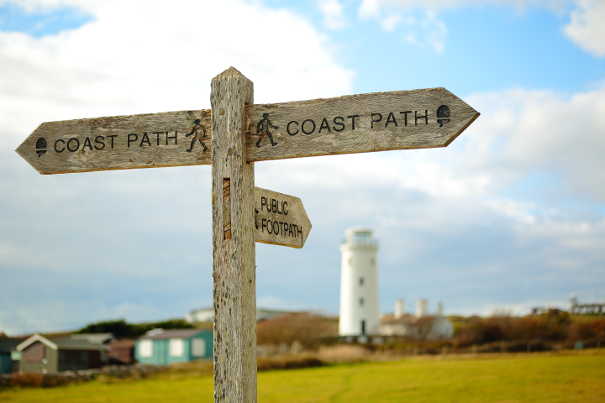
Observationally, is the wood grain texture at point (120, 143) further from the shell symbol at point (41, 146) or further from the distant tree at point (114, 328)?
the distant tree at point (114, 328)

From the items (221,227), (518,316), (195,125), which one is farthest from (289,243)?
(518,316)

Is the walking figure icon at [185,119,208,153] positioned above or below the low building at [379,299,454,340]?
above

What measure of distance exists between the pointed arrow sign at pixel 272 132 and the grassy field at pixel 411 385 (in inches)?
702

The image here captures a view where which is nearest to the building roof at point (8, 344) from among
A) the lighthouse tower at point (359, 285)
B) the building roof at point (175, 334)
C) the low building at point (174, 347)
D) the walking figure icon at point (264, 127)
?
the low building at point (174, 347)

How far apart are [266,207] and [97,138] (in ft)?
4.26

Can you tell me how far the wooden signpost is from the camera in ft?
13.1

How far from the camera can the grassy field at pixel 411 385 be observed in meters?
22.1

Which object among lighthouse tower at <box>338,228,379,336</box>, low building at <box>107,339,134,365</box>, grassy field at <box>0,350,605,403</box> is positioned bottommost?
low building at <box>107,339,134,365</box>

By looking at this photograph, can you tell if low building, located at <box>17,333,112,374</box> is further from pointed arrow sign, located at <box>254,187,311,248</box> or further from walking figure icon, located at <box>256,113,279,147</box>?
walking figure icon, located at <box>256,113,279,147</box>

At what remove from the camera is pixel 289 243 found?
4.75 metres

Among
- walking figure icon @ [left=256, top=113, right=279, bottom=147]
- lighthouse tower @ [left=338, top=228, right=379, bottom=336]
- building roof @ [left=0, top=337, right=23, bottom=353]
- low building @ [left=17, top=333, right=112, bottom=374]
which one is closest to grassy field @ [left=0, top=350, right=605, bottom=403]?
low building @ [left=17, top=333, right=112, bottom=374]

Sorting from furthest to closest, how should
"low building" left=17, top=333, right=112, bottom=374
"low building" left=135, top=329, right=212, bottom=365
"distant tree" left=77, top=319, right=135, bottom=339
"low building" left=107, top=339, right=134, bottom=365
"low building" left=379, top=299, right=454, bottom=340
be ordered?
"distant tree" left=77, top=319, right=135, bottom=339, "low building" left=379, top=299, right=454, bottom=340, "low building" left=107, top=339, right=134, bottom=365, "low building" left=135, top=329, right=212, bottom=365, "low building" left=17, top=333, right=112, bottom=374

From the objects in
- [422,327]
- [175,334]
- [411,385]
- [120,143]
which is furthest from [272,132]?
[422,327]

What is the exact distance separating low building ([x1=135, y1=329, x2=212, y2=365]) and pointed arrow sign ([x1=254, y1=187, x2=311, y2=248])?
4395cm
